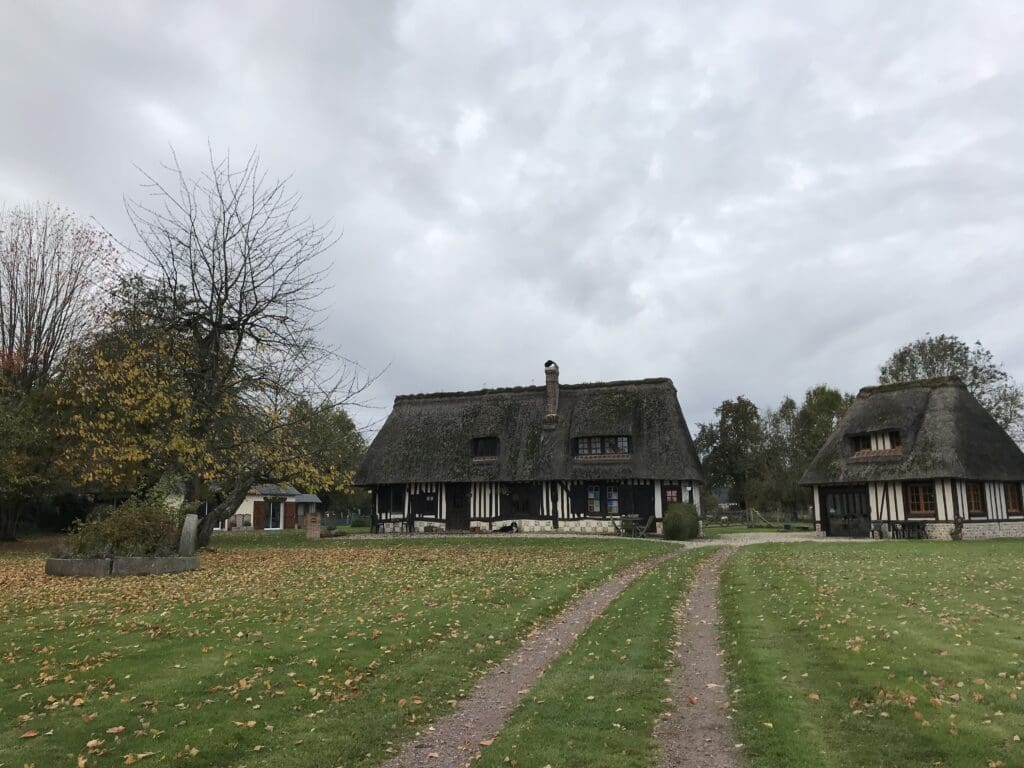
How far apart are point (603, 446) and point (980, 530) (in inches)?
654

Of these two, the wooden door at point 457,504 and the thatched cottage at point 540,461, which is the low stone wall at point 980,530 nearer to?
the thatched cottage at point 540,461

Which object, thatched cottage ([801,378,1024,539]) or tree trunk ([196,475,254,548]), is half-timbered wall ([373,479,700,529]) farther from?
tree trunk ([196,475,254,548])

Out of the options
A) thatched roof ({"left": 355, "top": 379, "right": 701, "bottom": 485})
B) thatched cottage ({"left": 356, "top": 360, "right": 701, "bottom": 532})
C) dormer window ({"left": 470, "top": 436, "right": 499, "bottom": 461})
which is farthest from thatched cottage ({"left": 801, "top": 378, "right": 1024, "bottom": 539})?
dormer window ({"left": 470, "top": 436, "right": 499, "bottom": 461})

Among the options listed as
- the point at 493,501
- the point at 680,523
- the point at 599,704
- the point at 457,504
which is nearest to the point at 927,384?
the point at 680,523

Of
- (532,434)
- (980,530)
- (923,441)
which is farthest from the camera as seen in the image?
(532,434)

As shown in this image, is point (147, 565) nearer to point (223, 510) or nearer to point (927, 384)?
point (223, 510)

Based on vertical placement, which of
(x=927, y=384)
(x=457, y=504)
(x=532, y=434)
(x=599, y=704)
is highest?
(x=927, y=384)

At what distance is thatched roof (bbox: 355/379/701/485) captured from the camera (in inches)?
1321

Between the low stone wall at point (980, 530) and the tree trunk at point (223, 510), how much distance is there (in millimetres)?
27446

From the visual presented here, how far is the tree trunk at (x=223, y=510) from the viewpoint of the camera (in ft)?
75.2

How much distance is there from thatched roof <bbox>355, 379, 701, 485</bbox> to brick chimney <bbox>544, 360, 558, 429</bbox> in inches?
11.3

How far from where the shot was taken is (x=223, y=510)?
76.1 ft

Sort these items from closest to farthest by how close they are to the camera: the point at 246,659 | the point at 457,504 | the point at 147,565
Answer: the point at 246,659 → the point at 147,565 → the point at 457,504

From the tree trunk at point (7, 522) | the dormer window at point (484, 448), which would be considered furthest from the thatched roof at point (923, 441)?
the tree trunk at point (7, 522)
